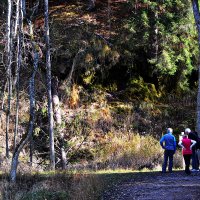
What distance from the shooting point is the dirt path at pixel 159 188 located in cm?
1148

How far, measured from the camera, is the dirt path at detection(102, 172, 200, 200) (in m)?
11.5

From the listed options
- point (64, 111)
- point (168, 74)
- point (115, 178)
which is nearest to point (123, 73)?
point (168, 74)

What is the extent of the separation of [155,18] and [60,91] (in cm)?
707

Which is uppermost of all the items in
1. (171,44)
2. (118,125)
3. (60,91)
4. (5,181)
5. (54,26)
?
(54,26)

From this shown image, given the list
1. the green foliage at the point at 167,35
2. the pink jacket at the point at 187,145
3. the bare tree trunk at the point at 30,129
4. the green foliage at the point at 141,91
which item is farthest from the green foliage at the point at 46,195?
the green foliage at the point at 141,91

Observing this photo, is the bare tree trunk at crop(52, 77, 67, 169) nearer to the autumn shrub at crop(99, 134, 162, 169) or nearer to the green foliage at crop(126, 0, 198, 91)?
the autumn shrub at crop(99, 134, 162, 169)

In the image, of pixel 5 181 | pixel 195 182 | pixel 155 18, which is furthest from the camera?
pixel 155 18

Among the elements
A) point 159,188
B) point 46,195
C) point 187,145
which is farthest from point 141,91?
point 46,195

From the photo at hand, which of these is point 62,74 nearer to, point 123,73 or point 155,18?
point 123,73

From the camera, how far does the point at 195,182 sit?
13.5 metres

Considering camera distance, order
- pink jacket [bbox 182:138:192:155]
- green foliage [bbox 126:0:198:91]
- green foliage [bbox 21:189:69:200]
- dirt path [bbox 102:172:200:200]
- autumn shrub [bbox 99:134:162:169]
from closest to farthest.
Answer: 1. dirt path [bbox 102:172:200:200]
2. green foliage [bbox 21:189:69:200]
3. pink jacket [bbox 182:138:192:155]
4. autumn shrub [bbox 99:134:162:169]
5. green foliage [bbox 126:0:198:91]

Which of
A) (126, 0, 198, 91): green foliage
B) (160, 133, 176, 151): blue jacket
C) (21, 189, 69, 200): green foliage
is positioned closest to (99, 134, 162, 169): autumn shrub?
(160, 133, 176, 151): blue jacket

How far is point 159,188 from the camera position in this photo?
41.4 ft

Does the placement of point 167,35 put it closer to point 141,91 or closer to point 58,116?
point 141,91
